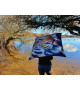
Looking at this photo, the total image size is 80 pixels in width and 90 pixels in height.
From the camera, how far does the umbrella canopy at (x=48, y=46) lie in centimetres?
230

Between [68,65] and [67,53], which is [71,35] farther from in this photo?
[68,65]

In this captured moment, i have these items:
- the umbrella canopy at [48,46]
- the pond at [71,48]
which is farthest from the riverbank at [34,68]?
the umbrella canopy at [48,46]

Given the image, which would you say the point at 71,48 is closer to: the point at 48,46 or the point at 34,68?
the point at 48,46

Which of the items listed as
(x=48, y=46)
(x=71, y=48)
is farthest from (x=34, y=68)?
(x=71, y=48)

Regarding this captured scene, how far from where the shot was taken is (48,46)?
2.45 meters

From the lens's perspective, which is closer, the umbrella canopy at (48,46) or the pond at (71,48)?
the umbrella canopy at (48,46)

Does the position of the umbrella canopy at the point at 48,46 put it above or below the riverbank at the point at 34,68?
above

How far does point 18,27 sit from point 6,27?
0.31 meters

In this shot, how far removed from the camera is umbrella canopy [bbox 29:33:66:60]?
7.54ft

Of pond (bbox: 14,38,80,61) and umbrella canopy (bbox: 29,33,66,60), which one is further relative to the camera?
pond (bbox: 14,38,80,61)

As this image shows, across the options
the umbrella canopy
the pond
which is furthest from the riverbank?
the umbrella canopy

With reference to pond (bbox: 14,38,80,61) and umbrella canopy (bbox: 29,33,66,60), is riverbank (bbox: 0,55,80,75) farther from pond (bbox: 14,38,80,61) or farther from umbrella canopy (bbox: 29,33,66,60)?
umbrella canopy (bbox: 29,33,66,60)

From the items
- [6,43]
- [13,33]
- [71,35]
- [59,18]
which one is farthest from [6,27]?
[71,35]

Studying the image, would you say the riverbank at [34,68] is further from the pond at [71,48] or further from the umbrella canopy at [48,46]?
the umbrella canopy at [48,46]
